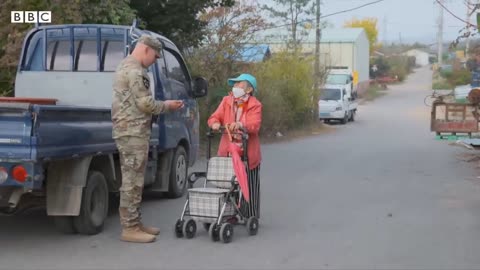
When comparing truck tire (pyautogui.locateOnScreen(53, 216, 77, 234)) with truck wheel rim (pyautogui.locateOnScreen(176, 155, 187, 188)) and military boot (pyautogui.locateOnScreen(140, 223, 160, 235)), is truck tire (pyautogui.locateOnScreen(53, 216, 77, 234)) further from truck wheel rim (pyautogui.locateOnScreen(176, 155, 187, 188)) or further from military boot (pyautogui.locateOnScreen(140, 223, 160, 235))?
truck wheel rim (pyautogui.locateOnScreen(176, 155, 187, 188))

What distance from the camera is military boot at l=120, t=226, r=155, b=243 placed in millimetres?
7391

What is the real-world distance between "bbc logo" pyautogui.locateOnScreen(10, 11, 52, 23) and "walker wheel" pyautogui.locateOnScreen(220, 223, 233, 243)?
570 centimetres

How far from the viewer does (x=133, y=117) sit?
283 inches

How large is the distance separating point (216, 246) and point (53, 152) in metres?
1.92

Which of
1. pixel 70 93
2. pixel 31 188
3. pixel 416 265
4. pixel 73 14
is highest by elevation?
pixel 73 14

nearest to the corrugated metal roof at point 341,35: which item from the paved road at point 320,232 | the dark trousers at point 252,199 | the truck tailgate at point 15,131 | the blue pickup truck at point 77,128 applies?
the paved road at point 320,232

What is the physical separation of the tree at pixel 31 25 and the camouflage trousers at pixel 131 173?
583 centimetres

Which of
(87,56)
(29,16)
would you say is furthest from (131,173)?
(29,16)

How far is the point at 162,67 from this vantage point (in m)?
9.51

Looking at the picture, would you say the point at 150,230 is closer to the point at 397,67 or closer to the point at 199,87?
the point at 199,87

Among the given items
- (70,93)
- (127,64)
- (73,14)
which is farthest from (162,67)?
(73,14)

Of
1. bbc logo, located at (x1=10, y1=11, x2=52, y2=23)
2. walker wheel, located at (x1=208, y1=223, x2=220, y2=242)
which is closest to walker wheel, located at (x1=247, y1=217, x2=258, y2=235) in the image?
walker wheel, located at (x1=208, y1=223, x2=220, y2=242)

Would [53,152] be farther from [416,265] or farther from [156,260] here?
[416,265]

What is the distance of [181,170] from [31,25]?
4663mm
